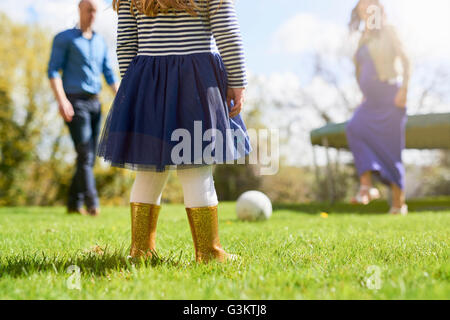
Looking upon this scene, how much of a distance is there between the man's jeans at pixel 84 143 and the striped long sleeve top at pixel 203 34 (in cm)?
321

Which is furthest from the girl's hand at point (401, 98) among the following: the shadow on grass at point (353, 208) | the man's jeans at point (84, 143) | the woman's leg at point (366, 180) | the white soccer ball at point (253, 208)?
the man's jeans at point (84, 143)

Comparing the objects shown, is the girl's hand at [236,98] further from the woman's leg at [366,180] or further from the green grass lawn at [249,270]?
the woman's leg at [366,180]

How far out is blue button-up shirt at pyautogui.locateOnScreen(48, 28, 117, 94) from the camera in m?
4.95

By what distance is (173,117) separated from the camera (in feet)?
6.22

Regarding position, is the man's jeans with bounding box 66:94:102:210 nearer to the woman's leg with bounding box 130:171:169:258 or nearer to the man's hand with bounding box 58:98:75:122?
the man's hand with bounding box 58:98:75:122

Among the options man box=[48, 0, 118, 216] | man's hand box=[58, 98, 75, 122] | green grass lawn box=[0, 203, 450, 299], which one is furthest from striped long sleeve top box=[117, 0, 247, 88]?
man box=[48, 0, 118, 216]

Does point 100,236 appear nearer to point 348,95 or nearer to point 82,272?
point 82,272

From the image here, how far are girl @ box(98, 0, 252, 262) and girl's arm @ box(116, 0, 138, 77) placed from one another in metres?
0.08

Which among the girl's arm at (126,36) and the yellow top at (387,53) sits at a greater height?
the yellow top at (387,53)

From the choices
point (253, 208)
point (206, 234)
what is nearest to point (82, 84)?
point (253, 208)

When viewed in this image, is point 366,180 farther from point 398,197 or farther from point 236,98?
point 236,98

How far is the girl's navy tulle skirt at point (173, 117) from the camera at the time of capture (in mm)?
1881

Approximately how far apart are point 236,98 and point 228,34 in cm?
30
